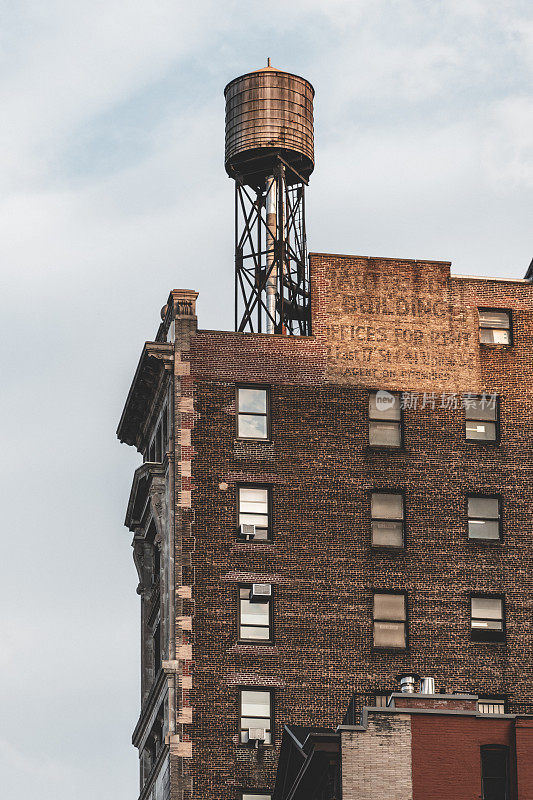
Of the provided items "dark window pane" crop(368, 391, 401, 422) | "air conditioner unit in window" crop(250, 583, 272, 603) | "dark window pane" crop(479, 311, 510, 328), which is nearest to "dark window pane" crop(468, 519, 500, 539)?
"dark window pane" crop(368, 391, 401, 422)

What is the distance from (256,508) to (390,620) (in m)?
6.82

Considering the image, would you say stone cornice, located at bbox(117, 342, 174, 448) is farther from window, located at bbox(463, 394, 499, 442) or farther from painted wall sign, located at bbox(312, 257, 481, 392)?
window, located at bbox(463, 394, 499, 442)

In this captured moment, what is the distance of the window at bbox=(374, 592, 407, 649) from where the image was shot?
277ft

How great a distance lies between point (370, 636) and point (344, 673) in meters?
1.97

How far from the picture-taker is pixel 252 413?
286 ft

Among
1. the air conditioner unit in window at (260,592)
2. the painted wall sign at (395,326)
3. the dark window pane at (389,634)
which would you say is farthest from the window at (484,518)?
the air conditioner unit in window at (260,592)

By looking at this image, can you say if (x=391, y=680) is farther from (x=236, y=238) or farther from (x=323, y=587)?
(x=236, y=238)

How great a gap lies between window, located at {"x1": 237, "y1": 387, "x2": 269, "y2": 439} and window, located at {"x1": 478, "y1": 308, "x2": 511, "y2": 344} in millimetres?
9909

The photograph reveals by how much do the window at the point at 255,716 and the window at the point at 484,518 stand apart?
11115 mm

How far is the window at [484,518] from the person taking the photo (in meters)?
87.2

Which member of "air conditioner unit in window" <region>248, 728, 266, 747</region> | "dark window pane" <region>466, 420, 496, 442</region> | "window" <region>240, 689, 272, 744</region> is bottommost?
"air conditioner unit in window" <region>248, 728, 266, 747</region>

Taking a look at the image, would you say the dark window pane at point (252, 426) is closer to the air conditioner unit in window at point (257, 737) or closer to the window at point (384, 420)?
the window at point (384, 420)

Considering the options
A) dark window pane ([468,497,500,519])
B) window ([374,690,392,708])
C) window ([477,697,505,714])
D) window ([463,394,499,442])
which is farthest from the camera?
window ([463,394,499,442])

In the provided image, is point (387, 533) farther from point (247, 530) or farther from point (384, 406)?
point (247, 530)
